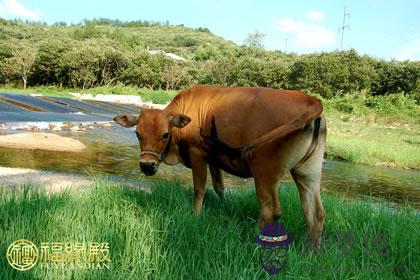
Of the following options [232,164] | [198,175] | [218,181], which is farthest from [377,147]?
[232,164]

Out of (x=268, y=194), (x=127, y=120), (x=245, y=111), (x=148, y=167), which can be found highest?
(x=245, y=111)

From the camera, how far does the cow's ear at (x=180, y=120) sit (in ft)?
17.4

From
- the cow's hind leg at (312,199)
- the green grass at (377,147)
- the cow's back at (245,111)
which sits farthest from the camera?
the green grass at (377,147)

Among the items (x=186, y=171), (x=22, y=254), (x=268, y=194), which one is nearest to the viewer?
(x=22, y=254)

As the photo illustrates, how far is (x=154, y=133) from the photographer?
17.9 feet

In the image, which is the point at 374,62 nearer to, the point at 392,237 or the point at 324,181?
the point at 324,181

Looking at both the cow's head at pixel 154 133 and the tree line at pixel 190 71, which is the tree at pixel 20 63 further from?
the cow's head at pixel 154 133

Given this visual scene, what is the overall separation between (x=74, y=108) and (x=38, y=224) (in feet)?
115

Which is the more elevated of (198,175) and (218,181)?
(198,175)

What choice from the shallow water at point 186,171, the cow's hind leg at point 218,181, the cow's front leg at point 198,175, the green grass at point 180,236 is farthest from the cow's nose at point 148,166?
the shallow water at point 186,171

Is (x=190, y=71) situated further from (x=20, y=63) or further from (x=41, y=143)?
(x=41, y=143)

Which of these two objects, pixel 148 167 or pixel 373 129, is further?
pixel 373 129

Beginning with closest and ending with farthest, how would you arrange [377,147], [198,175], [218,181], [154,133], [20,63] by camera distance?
[154,133], [198,175], [218,181], [377,147], [20,63]

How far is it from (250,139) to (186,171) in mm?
10165
